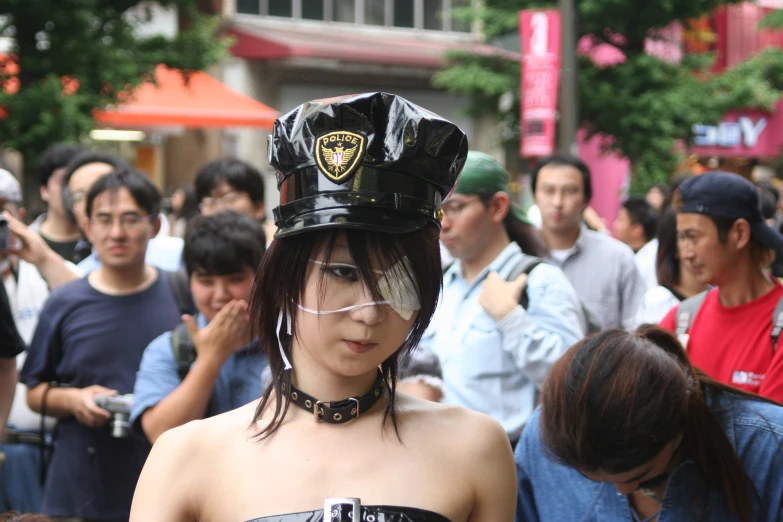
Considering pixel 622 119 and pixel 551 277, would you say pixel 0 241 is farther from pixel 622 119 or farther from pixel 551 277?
pixel 622 119

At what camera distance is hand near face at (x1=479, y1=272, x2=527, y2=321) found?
3867 millimetres

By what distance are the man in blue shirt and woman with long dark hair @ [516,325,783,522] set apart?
1209 millimetres

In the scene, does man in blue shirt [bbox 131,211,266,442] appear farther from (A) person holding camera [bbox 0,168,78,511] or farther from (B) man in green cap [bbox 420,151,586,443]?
(A) person holding camera [bbox 0,168,78,511]

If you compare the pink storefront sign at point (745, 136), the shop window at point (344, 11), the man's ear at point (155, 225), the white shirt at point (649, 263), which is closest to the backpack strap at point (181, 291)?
the man's ear at point (155, 225)

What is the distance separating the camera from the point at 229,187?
530cm

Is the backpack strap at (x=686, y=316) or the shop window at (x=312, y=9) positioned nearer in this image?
the backpack strap at (x=686, y=316)

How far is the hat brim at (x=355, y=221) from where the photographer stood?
1815mm

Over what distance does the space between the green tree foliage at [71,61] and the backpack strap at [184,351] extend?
8.37 m

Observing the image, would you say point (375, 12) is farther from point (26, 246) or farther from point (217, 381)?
point (217, 381)

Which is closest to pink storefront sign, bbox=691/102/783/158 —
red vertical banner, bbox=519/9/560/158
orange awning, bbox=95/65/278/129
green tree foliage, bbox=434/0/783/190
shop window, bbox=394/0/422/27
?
green tree foliage, bbox=434/0/783/190

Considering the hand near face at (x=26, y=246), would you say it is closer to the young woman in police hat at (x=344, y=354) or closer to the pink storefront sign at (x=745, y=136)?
the young woman in police hat at (x=344, y=354)

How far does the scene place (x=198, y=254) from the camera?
11.9 ft

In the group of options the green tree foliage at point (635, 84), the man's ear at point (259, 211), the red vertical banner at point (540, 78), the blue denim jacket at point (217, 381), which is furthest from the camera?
the green tree foliage at point (635, 84)

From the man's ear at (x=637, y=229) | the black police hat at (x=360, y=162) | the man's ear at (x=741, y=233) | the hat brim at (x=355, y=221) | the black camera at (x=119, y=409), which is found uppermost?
the black police hat at (x=360, y=162)
